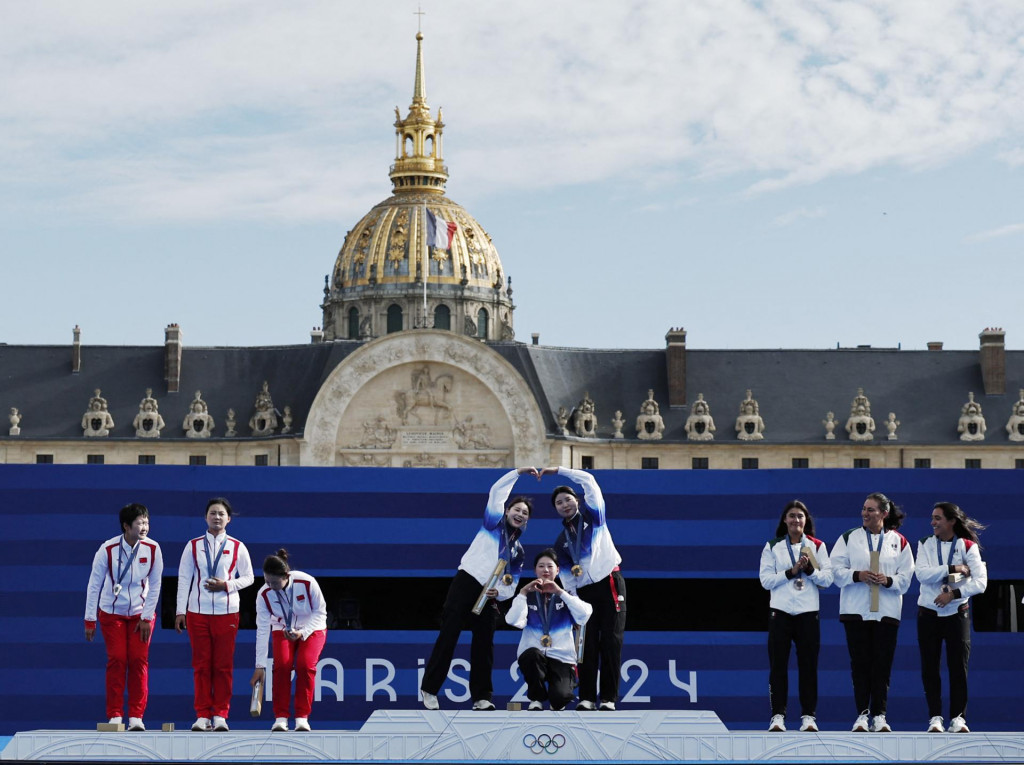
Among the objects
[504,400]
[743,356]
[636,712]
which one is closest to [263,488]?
[636,712]

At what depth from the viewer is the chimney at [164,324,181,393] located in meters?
95.7

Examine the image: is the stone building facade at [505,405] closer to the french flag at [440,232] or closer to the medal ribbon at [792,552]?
the french flag at [440,232]

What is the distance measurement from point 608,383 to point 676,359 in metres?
3.16

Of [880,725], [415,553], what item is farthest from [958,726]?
[415,553]

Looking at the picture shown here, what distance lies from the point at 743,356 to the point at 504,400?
12.2m

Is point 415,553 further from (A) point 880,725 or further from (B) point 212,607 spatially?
(A) point 880,725

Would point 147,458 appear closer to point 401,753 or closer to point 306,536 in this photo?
point 306,536

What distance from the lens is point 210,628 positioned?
955 inches

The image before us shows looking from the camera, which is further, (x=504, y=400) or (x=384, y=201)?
(x=384, y=201)

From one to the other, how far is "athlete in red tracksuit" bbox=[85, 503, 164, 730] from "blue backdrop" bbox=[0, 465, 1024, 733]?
267 inches

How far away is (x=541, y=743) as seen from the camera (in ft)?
78.0

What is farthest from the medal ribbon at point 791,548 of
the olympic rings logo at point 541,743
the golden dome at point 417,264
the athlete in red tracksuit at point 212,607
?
the golden dome at point 417,264

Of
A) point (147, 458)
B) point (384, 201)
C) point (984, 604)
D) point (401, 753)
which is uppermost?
point (384, 201)

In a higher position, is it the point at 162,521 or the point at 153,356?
the point at 153,356
